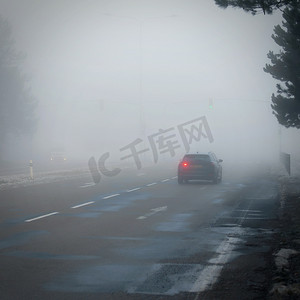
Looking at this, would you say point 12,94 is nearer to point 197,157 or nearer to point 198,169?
point 197,157

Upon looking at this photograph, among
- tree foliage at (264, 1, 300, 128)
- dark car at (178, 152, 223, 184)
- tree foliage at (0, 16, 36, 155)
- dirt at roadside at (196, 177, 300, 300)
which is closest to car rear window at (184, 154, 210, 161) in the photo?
dark car at (178, 152, 223, 184)

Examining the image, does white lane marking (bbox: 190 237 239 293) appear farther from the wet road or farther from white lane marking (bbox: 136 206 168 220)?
white lane marking (bbox: 136 206 168 220)

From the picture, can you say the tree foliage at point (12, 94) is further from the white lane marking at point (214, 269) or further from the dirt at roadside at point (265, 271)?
the white lane marking at point (214, 269)

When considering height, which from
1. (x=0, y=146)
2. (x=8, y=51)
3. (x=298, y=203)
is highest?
(x=8, y=51)

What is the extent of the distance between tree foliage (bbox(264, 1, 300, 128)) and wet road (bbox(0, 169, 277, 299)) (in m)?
5.76

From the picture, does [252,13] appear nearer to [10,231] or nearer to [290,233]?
[290,233]

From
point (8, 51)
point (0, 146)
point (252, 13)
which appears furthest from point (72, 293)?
point (0, 146)

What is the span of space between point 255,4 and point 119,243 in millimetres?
7945

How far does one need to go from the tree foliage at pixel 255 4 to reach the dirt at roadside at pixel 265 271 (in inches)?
240

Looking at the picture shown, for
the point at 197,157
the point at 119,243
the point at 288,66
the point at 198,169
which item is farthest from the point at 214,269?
the point at 197,157

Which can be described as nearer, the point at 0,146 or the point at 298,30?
the point at 298,30

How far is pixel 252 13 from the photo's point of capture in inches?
578

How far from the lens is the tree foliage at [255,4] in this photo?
14023 mm

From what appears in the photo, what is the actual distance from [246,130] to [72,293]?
141137 mm
